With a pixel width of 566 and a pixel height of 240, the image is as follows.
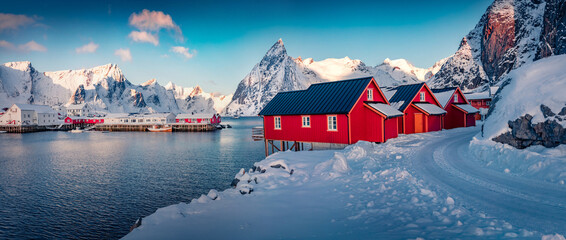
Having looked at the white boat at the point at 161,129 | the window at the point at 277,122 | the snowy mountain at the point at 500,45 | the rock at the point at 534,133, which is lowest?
the white boat at the point at 161,129

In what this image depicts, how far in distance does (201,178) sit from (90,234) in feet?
39.7

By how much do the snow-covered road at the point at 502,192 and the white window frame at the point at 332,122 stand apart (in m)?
10.8

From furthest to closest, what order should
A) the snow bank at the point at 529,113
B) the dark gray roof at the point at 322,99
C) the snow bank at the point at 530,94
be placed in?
1. the dark gray roof at the point at 322,99
2. the snow bank at the point at 530,94
3. the snow bank at the point at 529,113

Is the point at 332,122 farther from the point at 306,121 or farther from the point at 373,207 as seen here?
the point at 373,207

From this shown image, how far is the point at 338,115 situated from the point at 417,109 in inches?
543

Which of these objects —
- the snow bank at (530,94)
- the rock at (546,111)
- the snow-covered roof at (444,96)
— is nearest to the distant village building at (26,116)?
the snow-covered roof at (444,96)

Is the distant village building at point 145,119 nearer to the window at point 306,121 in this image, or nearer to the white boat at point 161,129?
the white boat at point 161,129

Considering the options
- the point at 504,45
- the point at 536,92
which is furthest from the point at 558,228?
the point at 504,45

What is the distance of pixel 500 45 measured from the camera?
473ft

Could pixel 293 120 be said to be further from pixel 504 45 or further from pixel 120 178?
pixel 504 45

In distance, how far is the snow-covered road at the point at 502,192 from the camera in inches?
305

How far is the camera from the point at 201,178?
1042 inches

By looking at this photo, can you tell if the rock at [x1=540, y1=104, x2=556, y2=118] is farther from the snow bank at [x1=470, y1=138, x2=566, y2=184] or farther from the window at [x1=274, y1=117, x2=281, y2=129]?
the window at [x1=274, y1=117, x2=281, y2=129]

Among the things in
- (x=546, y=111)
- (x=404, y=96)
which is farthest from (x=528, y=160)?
(x=404, y=96)
